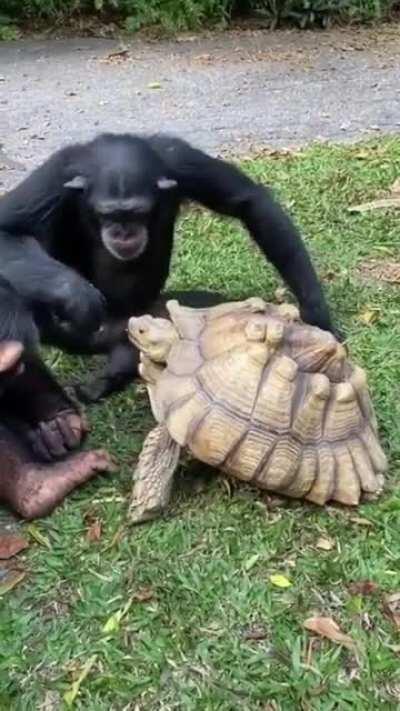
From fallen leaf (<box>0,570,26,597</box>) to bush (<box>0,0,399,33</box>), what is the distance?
33.4 ft

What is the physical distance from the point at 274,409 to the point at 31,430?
1.04m

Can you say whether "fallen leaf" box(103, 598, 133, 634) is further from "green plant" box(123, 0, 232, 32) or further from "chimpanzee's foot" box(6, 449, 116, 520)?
"green plant" box(123, 0, 232, 32)

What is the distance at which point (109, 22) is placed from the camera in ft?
43.5

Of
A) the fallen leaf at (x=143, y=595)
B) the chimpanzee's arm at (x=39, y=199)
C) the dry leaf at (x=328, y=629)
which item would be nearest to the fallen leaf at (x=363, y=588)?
the dry leaf at (x=328, y=629)

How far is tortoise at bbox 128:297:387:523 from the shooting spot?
3473mm

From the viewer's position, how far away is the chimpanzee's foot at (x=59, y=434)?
4117 mm

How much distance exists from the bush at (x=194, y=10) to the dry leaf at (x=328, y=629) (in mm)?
10408

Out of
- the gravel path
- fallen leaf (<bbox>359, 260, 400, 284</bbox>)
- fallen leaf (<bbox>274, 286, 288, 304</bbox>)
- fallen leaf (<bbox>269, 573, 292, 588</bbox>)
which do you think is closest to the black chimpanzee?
fallen leaf (<bbox>274, 286, 288, 304</bbox>)

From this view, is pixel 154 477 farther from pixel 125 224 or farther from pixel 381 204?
pixel 381 204

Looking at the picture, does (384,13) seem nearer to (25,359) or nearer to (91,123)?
(91,123)

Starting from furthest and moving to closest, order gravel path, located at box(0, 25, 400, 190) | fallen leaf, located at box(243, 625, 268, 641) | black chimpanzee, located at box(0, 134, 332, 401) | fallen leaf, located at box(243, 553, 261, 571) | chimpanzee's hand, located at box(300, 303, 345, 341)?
gravel path, located at box(0, 25, 400, 190) → chimpanzee's hand, located at box(300, 303, 345, 341) → black chimpanzee, located at box(0, 134, 332, 401) → fallen leaf, located at box(243, 553, 261, 571) → fallen leaf, located at box(243, 625, 268, 641)

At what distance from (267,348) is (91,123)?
6.40m

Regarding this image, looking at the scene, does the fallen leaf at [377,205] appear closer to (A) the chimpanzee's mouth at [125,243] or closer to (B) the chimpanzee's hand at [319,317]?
(B) the chimpanzee's hand at [319,317]

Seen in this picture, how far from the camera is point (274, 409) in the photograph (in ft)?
11.4
